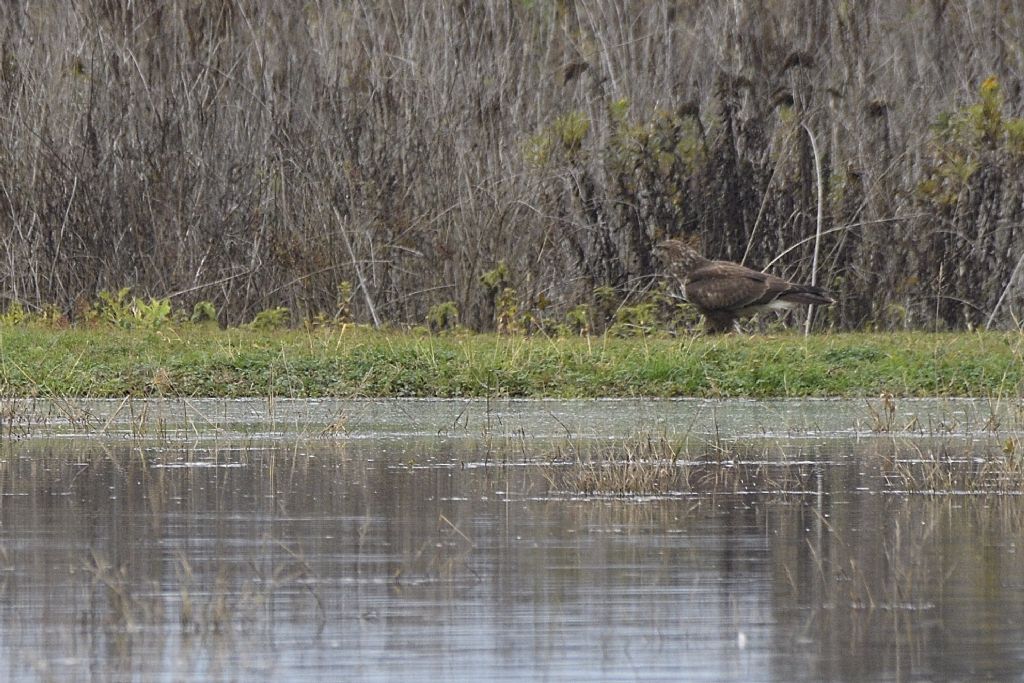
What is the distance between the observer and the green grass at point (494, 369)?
13305 mm

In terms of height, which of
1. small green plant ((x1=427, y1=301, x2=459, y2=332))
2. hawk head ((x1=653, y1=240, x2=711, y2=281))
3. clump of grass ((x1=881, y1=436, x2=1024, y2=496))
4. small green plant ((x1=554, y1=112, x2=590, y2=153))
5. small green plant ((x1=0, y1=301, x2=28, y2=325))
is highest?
small green plant ((x1=554, y1=112, x2=590, y2=153))

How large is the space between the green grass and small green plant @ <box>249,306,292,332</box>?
71.9 inches

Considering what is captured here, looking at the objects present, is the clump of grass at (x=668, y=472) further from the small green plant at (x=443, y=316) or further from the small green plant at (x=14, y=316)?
the small green plant at (x=14, y=316)

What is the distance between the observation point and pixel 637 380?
44.1 ft

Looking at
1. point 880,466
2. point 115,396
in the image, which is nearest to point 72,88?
point 115,396

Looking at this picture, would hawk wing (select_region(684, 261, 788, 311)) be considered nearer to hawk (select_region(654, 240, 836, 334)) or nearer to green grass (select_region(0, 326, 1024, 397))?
hawk (select_region(654, 240, 836, 334))

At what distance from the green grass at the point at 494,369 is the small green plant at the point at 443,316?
2052 millimetres

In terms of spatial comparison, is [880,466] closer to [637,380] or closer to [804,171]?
[637,380]

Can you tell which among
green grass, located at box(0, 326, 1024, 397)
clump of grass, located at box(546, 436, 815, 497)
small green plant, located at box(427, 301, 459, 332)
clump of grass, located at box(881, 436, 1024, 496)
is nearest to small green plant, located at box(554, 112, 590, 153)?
small green plant, located at box(427, 301, 459, 332)

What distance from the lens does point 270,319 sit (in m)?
16.4

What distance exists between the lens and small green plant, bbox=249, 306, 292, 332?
16.2 meters

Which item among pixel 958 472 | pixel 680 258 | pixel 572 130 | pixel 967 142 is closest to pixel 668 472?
pixel 958 472

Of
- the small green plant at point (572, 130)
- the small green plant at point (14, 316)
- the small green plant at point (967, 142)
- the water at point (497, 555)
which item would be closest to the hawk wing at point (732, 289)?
the small green plant at point (572, 130)

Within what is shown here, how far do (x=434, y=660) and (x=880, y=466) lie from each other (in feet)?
16.0
